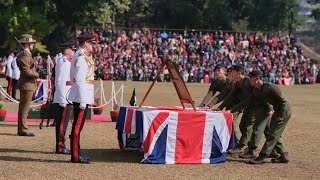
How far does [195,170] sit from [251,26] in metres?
66.6

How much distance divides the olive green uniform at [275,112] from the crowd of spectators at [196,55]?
118ft

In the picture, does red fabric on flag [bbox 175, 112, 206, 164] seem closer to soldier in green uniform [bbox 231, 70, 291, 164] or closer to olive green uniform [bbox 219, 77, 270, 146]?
soldier in green uniform [bbox 231, 70, 291, 164]

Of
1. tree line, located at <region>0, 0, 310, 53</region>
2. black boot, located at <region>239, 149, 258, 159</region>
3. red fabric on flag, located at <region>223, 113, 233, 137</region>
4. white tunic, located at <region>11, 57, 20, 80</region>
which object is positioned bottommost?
black boot, located at <region>239, 149, 258, 159</region>

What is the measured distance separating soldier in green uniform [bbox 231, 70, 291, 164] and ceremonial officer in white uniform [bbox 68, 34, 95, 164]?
112 inches

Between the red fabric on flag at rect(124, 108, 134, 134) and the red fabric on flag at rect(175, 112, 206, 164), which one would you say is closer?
the red fabric on flag at rect(175, 112, 206, 164)

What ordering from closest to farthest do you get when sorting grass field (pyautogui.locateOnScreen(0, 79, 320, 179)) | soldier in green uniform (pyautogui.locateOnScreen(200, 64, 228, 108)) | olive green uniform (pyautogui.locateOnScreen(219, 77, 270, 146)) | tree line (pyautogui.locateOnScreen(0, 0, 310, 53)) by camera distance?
grass field (pyautogui.locateOnScreen(0, 79, 320, 179)), olive green uniform (pyautogui.locateOnScreen(219, 77, 270, 146)), soldier in green uniform (pyautogui.locateOnScreen(200, 64, 228, 108)), tree line (pyautogui.locateOnScreen(0, 0, 310, 53))

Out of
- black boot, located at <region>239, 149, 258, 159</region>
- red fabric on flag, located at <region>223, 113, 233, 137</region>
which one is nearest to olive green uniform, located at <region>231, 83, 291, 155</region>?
black boot, located at <region>239, 149, 258, 159</region>

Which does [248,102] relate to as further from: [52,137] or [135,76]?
[135,76]

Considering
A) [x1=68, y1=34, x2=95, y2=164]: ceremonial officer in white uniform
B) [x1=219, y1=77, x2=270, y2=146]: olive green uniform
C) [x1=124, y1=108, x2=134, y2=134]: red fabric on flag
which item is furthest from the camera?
[x1=219, y1=77, x2=270, y2=146]: olive green uniform

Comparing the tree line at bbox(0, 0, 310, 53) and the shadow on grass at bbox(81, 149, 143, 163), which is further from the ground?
the tree line at bbox(0, 0, 310, 53)

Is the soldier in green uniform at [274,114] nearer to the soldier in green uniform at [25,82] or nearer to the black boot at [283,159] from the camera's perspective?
the black boot at [283,159]

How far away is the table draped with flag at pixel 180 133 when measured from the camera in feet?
38.6

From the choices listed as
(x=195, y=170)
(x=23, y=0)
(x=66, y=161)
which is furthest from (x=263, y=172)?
(x=23, y=0)

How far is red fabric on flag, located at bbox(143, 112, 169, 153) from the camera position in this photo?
1173cm
